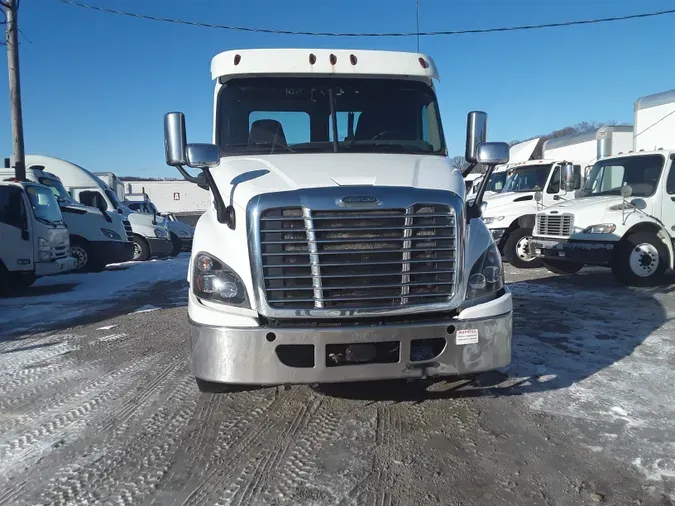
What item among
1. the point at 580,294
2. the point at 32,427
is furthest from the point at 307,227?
the point at 580,294

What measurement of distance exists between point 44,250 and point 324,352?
8326 mm

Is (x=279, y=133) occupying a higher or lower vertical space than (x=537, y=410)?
higher

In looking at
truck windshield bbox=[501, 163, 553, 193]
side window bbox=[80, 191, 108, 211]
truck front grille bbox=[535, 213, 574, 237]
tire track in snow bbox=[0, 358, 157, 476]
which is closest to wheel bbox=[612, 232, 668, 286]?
truck front grille bbox=[535, 213, 574, 237]

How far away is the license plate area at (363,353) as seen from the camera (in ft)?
11.0

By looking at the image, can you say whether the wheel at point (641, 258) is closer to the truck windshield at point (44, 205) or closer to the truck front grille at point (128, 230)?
the truck windshield at point (44, 205)

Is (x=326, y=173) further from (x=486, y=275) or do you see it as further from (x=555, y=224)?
(x=555, y=224)

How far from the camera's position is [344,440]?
3496 millimetres

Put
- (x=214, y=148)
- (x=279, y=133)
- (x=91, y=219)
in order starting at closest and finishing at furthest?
1. (x=214, y=148)
2. (x=279, y=133)
3. (x=91, y=219)

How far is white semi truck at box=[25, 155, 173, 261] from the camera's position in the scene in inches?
651

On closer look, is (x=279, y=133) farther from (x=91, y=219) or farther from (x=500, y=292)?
(x=91, y=219)

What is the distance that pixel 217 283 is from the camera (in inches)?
137

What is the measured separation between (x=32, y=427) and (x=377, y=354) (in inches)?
95.6

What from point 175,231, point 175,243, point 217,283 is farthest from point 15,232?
point 175,231

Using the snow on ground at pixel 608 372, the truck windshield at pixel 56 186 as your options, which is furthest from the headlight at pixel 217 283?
the truck windshield at pixel 56 186
